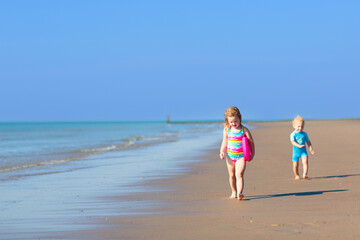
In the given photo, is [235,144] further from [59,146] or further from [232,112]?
[59,146]

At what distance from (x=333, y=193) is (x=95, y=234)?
381 centimetres

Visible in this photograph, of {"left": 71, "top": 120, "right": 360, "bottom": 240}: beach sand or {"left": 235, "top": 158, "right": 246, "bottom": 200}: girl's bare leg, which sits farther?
{"left": 235, "top": 158, "right": 246, "bottom": 200}: girl's bare leg

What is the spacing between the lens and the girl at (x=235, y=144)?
727 cm

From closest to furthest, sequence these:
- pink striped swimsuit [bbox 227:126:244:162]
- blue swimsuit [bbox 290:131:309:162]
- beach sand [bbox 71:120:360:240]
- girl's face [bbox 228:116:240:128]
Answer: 1. beach sand [bbox 71:120:360:240]
2. girl's face [bbox 228:116:240:128]
3. pink striped swimsuit [bbox 227:126:244:162]
4. blue swimsuit [bbox 290:131:309:162]

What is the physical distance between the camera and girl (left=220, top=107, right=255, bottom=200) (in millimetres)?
7273

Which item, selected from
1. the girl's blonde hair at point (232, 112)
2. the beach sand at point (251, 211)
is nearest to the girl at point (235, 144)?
the girl's blonde hair at point (232, 112)

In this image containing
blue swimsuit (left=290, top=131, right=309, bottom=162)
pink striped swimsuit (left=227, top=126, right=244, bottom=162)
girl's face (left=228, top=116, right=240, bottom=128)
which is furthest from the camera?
blue swimsuit (left=290, top=131, right=309, bottom=162)

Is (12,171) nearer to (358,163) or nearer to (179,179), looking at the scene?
(179,179)

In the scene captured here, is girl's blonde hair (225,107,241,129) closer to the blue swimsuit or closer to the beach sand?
the beach sand

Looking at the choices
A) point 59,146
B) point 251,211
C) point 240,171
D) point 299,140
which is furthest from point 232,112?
point 59,146

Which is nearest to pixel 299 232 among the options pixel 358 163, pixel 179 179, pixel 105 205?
pixel 105 205

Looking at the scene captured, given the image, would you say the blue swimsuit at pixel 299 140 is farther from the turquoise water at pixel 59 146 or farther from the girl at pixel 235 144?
the turquoise water at pixel 59 146

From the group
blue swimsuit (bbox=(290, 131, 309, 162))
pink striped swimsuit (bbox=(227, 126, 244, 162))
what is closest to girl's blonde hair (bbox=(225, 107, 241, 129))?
pink striped swimsuit (bbox=(227, 126, 244, 162))

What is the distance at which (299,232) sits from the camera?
4926 millimetres
